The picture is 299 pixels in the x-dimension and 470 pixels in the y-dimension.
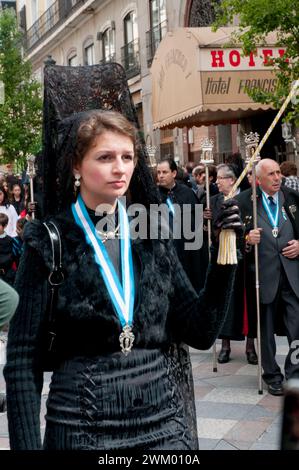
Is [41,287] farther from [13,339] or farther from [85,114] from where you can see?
[85,114]

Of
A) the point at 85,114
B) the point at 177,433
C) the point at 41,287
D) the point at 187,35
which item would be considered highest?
the point at 187,35

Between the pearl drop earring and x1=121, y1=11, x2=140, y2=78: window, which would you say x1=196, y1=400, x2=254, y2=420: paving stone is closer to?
the pearl drop earring

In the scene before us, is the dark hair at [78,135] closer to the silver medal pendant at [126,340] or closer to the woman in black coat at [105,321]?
the woman in black coat at [105,321]

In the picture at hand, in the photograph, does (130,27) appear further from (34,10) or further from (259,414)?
(259,414)

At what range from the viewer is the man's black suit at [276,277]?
6300 millimetres

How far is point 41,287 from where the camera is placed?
229 centimetres

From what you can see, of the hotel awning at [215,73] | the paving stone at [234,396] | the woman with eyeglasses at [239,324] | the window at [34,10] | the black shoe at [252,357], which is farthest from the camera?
the window at [34,10]

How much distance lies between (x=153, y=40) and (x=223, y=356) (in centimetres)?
1784

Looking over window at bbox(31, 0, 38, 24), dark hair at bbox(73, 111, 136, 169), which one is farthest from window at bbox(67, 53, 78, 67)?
dark hair at bbox(73, 111, 136, 169)

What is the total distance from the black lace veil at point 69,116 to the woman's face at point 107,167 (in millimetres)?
116

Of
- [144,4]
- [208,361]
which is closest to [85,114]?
[208,361]

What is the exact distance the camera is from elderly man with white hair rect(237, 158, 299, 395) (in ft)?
20.7

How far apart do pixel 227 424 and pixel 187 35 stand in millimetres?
8548

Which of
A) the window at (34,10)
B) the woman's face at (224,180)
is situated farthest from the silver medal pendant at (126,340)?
the window at (34,10)
